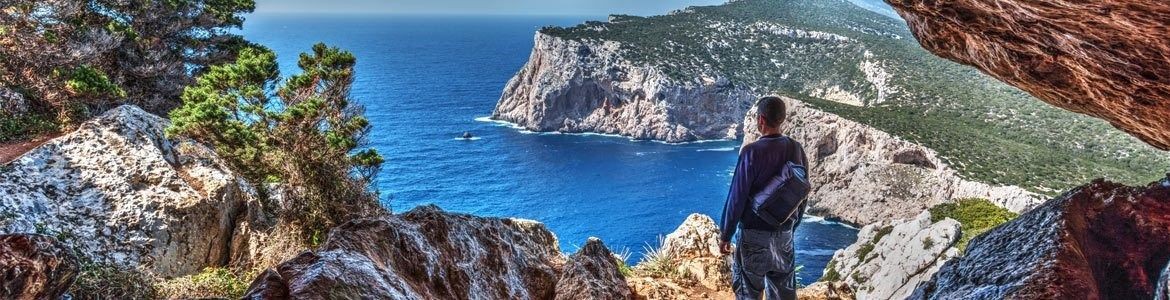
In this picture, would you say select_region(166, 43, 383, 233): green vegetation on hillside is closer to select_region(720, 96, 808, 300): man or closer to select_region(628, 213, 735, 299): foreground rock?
select_region(628, 213, 735, 299): foreground rock

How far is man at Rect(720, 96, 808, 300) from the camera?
516 cm

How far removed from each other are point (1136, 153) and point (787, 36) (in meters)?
64.2

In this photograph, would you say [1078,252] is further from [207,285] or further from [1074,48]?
[207,285]

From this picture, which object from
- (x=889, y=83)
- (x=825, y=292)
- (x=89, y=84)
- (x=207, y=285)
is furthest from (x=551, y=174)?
(x=207, y=285)

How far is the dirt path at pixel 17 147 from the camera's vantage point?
28.3ft

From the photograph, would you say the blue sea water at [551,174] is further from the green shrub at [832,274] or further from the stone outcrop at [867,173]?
the green shrub at [832,274]

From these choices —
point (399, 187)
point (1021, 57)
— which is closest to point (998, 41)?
point (1021, 57)

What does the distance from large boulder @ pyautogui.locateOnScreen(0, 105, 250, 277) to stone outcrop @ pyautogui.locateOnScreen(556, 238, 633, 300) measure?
15.9ft

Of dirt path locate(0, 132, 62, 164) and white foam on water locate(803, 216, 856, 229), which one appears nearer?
dirt path locate(0, 132, 62, 164)

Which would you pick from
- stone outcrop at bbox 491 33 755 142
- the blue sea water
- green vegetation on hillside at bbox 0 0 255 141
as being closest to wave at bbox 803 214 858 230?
the blue sea water

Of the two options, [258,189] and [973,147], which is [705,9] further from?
[258,189]

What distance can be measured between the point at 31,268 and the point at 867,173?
69.8m

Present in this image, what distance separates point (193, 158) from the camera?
9727 millimetres

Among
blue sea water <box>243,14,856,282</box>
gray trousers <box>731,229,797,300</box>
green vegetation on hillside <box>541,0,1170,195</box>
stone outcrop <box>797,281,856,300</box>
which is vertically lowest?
blue sea water <box>243,14,856,282</box>
